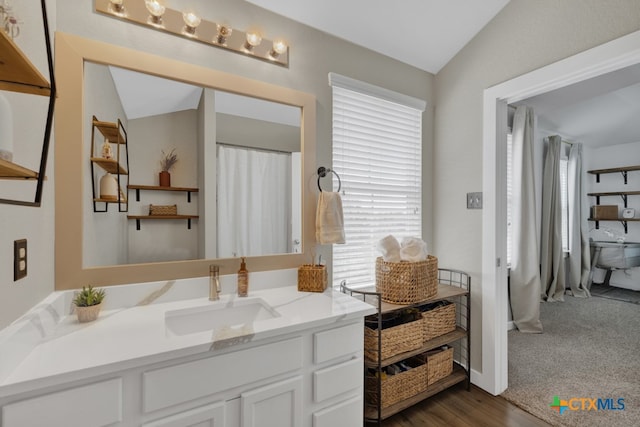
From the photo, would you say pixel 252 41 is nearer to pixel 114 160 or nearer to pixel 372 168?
pixel 114 160

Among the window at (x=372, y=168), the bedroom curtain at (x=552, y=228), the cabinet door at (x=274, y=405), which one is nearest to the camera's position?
the cabinet door at (x=274, y=405)

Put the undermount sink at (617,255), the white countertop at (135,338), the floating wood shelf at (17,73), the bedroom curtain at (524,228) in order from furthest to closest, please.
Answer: the undermount sink at (617,255)
the bedroom curtain at (524,228)
the white countertop at (135,338)
the floating wood shelf at (17,73)

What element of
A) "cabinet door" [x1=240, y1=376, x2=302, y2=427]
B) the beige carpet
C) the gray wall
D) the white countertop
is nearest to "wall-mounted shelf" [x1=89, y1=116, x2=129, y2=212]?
the white countertop

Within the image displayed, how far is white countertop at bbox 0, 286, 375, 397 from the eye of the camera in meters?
0.80

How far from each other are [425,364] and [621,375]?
1.58 meters

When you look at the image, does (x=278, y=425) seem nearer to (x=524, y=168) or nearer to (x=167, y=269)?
(x=167, y=269)

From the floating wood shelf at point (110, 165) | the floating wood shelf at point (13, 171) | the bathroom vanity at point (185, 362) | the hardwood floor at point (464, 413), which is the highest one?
the floating wood shelf at point (110, 165)

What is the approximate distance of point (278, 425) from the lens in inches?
43.8

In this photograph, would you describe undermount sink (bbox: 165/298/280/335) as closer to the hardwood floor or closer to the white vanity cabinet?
the white vanity cabinet

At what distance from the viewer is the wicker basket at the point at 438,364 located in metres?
1.89

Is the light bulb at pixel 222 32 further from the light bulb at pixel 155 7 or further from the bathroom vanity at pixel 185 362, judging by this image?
the bathroom vanity at pixel 185 362

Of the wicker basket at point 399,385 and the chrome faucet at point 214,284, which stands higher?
the chrome faucet at point 214,284

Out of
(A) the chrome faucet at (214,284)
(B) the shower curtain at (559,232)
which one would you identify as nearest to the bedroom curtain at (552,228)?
(B) the shower curtain at (559,232)

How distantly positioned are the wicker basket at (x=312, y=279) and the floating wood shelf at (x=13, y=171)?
1.18 m
